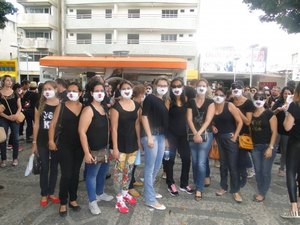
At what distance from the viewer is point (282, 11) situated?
31.6ft

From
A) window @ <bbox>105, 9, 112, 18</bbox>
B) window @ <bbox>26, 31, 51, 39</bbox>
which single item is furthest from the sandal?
window @ <bbox>26, 31, 51, 39</bbox>

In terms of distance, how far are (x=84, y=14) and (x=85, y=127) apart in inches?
1181

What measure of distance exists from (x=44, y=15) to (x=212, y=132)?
30.4m

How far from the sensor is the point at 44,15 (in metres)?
29.8

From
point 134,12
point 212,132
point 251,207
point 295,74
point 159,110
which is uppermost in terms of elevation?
point 134,12

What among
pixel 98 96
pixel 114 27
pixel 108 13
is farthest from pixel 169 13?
pixel 98 96

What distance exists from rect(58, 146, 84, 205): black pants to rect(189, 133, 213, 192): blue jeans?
171cm

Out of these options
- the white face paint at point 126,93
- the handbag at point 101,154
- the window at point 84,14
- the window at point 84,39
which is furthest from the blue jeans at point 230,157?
the window at point 84,14

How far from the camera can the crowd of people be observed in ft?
11.6

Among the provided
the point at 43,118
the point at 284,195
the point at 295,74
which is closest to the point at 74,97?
the point at 43,118

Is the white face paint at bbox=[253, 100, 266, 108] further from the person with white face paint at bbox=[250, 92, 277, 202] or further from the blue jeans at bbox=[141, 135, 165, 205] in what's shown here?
the blue jeans at bbox=[141, 135, 165, 205]

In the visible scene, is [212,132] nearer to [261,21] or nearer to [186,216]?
[186,216]

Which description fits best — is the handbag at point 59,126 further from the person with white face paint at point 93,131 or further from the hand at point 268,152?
the hand at point 268,152

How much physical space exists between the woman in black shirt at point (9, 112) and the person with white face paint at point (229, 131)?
13.3 feet
